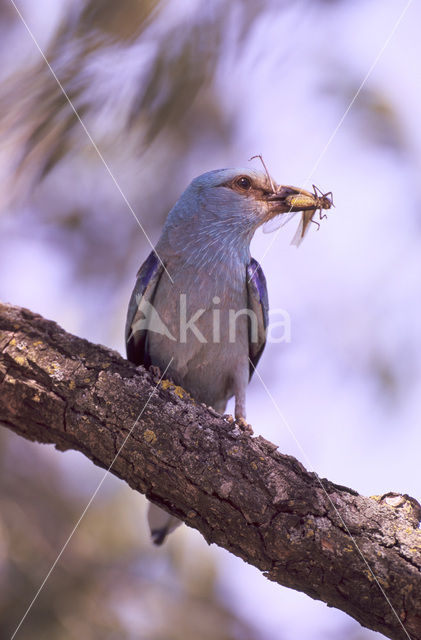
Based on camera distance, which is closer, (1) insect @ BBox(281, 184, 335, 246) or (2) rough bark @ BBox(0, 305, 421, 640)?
(2) rough bark @ BBox(0, 305, 421, 640)

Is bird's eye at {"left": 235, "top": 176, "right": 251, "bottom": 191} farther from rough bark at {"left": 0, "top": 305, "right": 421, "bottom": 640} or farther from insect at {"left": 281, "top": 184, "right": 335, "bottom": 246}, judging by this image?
rough bark at {"left": 0, "top": 305, "right": 421, "bottom": 640}

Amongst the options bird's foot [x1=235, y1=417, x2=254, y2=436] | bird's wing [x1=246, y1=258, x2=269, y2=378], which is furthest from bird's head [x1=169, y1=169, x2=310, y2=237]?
bird's foot [x1=235, y1=417, x2=254, y2=436]

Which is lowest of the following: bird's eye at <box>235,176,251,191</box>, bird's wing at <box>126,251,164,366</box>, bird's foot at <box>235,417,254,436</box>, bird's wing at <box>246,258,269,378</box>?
bird's foot at <box>235,417,254,436</box>

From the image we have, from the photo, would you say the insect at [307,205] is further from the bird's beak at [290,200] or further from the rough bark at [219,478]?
the rough bark at [219,478]

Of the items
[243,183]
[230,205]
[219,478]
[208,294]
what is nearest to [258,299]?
[208,294]

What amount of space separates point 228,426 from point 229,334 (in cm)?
109

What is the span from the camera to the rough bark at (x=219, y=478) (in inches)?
112

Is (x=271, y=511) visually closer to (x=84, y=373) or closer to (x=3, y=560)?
(x=84, y=373)

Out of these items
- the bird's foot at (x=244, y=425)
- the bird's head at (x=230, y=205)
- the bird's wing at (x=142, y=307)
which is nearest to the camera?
the bird's foot at (x=244, y=425)

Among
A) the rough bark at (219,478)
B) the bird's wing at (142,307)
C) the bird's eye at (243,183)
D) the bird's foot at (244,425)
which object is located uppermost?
the bird's eye at (243,183)

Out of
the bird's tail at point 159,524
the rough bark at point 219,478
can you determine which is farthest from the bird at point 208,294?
the rough bark at point 219,478

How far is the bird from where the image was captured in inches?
171

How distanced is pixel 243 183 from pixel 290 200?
407 millimetres

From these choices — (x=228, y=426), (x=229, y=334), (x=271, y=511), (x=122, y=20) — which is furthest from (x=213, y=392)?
(x=122, y=20)
